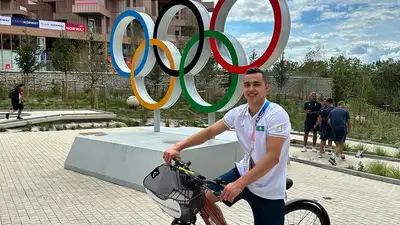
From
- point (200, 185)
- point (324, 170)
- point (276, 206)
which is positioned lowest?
point (324, 170)

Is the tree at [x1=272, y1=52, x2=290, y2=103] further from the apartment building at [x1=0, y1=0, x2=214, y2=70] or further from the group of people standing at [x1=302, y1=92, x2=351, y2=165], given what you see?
the group of people standing at [x1=302, y1=92, x2=351, y2=165]

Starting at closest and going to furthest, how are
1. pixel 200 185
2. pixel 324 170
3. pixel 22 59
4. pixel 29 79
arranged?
pixel 200 185 → pixel 324 170 → pixel 22 59 → pixel 29 79

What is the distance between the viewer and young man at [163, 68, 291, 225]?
8.76ft

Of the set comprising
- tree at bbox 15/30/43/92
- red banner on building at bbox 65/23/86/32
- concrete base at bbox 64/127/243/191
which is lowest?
concrete base at bbox 64/127/243/191

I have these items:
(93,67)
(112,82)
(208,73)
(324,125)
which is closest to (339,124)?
(324,125)

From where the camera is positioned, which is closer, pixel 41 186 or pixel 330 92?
pixel 41 186

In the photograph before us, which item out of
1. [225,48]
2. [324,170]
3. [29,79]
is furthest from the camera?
[29,79]

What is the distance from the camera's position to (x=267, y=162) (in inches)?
103

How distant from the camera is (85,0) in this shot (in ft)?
167

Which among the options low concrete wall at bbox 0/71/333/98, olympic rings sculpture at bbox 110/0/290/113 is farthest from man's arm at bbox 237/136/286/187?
low concrete wall at bbox 0/71/333/98

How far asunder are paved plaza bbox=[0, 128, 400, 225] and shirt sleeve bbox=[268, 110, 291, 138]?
2796 millimetres

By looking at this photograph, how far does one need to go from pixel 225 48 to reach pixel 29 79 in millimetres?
30541

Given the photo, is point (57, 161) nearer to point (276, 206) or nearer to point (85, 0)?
point (276, 206)

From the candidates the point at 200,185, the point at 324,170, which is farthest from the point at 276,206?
the point at 324,170
